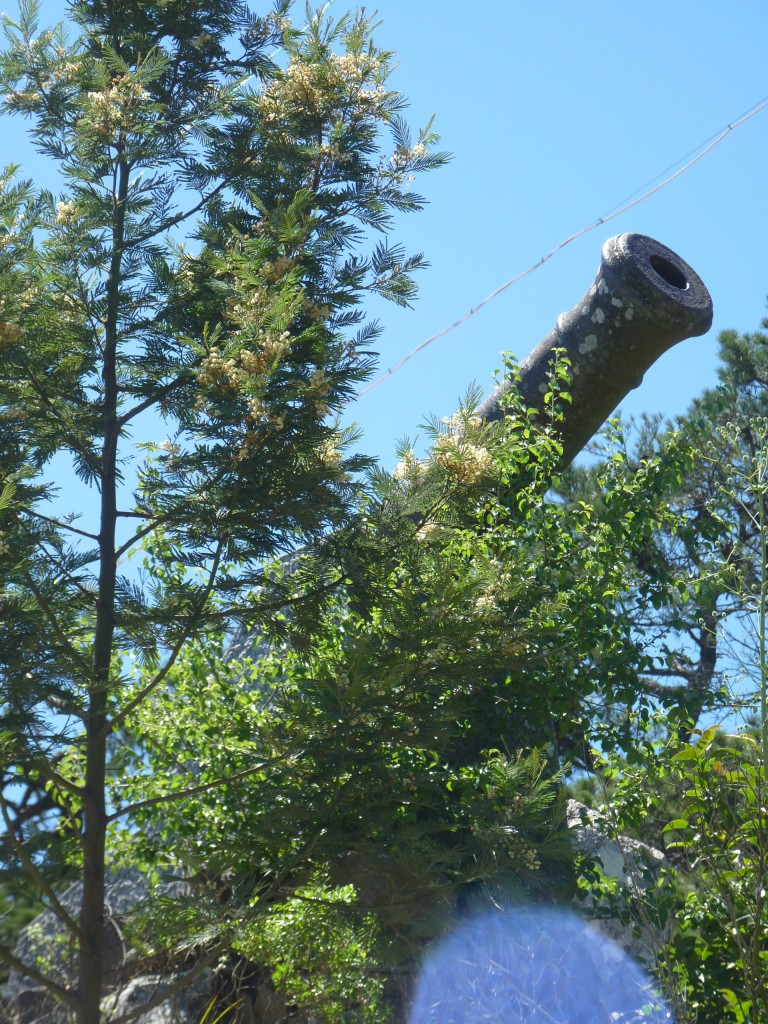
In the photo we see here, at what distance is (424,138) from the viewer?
3.65 metres

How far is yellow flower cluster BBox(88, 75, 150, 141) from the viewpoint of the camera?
3207 millimetres

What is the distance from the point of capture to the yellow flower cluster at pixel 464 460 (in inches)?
127

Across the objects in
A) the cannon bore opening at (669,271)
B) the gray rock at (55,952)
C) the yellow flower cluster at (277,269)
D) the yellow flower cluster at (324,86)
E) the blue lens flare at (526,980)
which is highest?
the yellow flower cluster at (324,86)

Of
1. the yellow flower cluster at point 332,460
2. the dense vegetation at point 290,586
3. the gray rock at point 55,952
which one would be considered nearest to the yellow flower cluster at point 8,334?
the dense vegetation at point 290,586

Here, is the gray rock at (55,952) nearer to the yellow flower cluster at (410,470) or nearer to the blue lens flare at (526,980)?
the blue lens flare at (526,980)

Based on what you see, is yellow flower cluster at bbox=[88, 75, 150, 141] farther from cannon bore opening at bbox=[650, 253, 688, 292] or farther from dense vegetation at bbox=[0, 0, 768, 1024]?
cannon bore opening at bbox=[650, 253, 688, 292]

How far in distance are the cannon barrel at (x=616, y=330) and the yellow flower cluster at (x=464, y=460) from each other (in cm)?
139

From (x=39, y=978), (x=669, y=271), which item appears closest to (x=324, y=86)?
(x=669, y=271)

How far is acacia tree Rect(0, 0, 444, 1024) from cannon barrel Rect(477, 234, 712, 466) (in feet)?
4.31

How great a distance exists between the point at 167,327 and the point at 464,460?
0.98m

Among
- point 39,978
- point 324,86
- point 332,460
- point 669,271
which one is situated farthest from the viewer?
point 669,271

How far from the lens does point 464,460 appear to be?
10.6 feet

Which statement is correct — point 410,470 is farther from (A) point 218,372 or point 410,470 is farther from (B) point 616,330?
(B) point 616,330

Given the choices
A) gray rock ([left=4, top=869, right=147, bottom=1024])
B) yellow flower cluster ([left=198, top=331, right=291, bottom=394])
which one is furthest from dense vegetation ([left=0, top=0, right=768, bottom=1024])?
gray rock ([left=4, top=869, right=147, bottom=1024])
